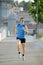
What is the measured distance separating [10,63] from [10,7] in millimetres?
19073

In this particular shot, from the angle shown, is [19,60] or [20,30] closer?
[19,60]

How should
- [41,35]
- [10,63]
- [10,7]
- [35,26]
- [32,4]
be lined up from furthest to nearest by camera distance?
1. [32,4]
2. [10,7]
3. [35,26]
4. [41,35]
5. [10,63]

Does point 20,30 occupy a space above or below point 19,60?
above

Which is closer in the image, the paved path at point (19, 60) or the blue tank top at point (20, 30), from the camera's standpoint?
the paved path at point (19, 60)

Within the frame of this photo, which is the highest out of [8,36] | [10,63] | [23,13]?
[10,63]

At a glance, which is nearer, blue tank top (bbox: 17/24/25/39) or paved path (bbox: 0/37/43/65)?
paved path (bbox: 0/37/43/65)

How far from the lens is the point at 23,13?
26.8 metres

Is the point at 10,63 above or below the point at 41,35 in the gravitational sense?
above

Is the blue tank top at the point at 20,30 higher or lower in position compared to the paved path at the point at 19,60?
higher

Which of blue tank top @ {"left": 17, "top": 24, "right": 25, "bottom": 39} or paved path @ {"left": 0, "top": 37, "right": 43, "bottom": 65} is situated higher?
blue tank top @ {"left": 17, "top": 24, "right": 25, "bottom": 39}

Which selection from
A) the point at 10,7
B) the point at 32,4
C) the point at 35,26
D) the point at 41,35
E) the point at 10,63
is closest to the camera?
the point at 10,63

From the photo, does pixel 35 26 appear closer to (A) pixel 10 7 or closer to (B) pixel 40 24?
(B) pixel 40 24

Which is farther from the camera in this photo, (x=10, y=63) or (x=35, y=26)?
(x=35, y=26)

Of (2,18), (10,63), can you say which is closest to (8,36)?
(2,18)
